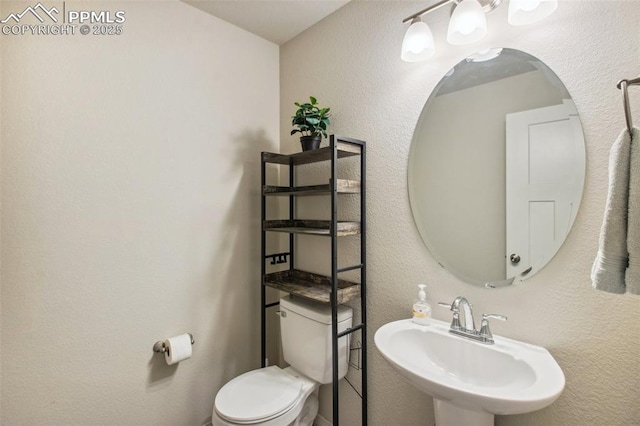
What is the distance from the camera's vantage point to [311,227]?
1.85 meters

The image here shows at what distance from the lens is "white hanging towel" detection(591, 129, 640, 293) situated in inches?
27.5

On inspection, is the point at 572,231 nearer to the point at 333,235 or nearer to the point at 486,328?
the point at 486,328

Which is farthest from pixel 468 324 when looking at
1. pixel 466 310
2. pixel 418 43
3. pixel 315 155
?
pixel 418 43

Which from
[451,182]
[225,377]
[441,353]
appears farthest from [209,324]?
[451,182]

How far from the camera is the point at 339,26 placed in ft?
5.70

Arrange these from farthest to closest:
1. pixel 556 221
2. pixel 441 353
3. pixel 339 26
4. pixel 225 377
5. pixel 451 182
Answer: pixel 225 377 < pixel 339 26 < pixel 451 182 < pixel 441 353 < pixel 556 221

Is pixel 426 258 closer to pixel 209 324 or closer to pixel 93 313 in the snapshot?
pixel 209 324

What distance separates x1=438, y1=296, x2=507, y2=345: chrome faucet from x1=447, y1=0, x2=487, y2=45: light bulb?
1.01 meters

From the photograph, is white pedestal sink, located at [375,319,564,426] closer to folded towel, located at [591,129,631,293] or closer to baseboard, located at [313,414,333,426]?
folded towel, located at [591,129,631,293]

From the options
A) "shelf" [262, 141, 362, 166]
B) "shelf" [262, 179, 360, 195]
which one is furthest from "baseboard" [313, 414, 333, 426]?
"shelf" [262, 141, 362, 166]

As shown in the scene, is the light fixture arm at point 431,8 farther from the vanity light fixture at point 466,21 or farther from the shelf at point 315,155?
the shelf at point 315,155

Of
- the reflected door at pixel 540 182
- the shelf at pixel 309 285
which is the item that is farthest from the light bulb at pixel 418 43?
the shelf at pixel 309 285

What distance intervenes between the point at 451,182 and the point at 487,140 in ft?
0.70

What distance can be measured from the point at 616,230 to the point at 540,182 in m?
0.42
